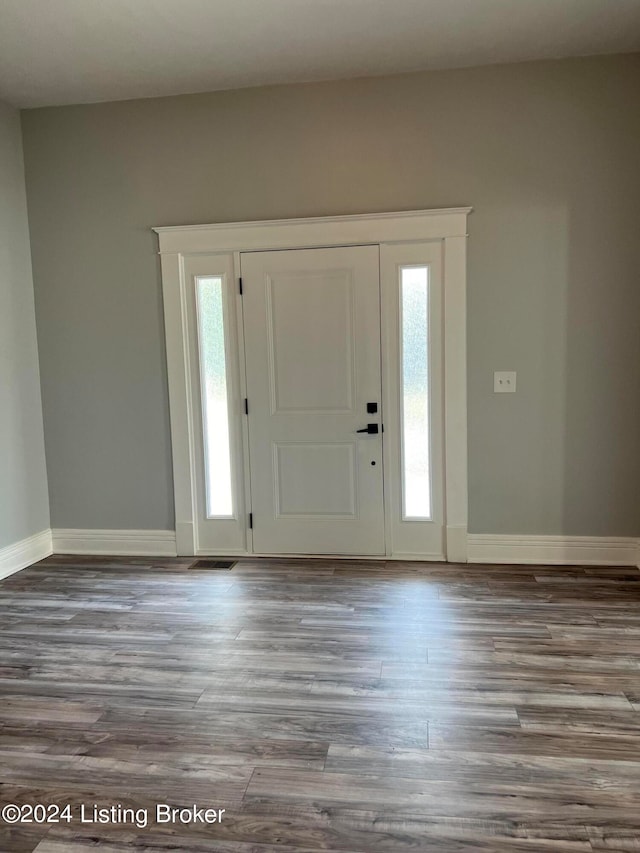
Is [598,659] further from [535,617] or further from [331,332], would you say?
[331,332]

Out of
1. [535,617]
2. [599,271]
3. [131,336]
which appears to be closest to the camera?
[535,617]

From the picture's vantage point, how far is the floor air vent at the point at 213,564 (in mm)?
4102

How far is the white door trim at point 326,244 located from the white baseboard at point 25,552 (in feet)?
3.26

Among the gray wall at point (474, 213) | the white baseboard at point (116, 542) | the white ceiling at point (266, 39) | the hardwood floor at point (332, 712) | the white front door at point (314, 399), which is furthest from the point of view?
the white baseboard at point (116, 542)

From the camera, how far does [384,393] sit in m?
4.04

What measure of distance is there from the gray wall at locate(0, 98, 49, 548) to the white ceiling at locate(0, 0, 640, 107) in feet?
1.77

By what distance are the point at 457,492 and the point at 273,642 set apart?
5.40 ft

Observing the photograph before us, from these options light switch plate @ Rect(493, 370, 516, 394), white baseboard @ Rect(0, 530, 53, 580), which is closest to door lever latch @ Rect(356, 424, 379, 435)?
light switch plate @ Rect(493, 370, 516, 394)

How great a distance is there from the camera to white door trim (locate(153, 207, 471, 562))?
387 centimetres

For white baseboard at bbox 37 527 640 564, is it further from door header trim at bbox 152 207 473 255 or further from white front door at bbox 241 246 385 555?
door header trim at bbox 152 207 473 255

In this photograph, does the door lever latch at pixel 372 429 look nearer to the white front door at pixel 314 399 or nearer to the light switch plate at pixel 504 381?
the white front door at pixel 314 399

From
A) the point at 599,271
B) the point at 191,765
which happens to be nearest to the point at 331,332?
the point at 599,271

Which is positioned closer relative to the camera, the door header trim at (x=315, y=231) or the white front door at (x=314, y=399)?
the door header trim at (x=315, y=231)

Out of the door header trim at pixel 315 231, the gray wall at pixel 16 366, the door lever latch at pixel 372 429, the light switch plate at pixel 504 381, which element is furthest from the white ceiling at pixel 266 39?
the door lever latch at pixel 372 429
